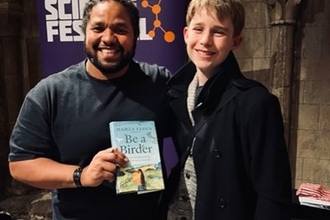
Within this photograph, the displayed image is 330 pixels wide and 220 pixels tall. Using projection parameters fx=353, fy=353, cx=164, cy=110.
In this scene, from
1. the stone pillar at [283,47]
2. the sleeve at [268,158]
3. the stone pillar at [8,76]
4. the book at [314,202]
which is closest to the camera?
the sleeve at [268,158]

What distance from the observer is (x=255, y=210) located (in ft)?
3.59

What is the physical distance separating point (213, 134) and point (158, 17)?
4.43 ft

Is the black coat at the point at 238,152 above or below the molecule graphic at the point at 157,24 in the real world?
below

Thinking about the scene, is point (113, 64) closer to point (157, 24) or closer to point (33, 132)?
point (33, 132)

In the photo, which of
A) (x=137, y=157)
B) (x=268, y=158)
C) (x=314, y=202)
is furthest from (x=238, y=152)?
(x=314, y=202)

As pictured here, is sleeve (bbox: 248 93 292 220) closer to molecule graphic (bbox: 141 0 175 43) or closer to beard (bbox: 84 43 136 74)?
beard (bbox: 84 43 136 74)

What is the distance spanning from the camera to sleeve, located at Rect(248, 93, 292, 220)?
1.04m

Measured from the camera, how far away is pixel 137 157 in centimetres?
113

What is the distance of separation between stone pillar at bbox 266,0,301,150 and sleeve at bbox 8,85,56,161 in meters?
2.49

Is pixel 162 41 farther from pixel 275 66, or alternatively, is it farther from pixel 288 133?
pixel 288 133

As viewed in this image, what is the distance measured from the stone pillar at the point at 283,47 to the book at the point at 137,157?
2.34 meters

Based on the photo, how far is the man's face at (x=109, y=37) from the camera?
1192 millimetres

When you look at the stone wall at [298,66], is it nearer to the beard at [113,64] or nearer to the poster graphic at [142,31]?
the poster graphic at [142,31]

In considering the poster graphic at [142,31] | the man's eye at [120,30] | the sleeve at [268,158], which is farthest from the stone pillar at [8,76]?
the sleeve at [268,158]
